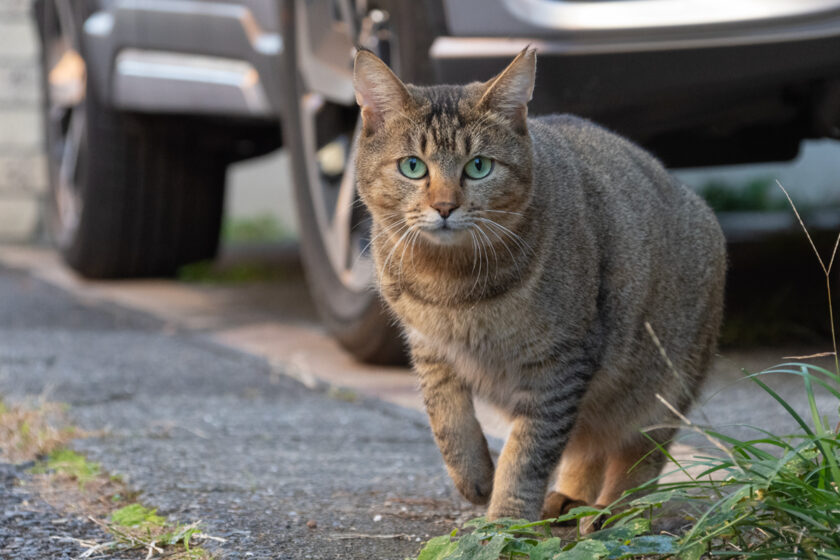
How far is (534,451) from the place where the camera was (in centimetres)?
218

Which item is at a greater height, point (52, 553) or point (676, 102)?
point (676, 102)

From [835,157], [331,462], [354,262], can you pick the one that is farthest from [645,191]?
[835,157]

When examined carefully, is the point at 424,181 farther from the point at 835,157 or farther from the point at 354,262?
the point at 835,157

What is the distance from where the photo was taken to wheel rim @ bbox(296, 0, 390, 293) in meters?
3.57

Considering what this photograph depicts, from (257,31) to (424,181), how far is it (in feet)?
7.02

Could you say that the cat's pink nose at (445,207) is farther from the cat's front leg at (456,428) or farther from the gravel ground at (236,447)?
the gravel ground at (236,447)

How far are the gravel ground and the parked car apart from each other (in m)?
0.46

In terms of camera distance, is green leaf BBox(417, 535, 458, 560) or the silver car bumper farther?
the silver car bumper

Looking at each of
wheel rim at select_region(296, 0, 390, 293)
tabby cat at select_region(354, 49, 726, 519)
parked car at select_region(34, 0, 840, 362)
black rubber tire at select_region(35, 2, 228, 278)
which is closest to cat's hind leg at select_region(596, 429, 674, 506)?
tabby cat at select_region(354, 49, 726, 519)

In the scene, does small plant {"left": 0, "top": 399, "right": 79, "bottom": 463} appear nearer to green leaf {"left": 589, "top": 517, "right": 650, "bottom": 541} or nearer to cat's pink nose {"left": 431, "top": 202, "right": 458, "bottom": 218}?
cat's pink nose {"left": 431, "top": 202, "right": 458, "bottom": 218}

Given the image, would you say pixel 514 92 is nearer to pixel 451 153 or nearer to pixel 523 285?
pixel 451 153

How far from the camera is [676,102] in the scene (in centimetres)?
307

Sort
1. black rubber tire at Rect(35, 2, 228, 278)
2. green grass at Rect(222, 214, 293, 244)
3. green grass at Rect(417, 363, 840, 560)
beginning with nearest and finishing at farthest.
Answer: green grass at Rect(417, 363, 840, 560) → black rubber tire at Rect(35, 2, 228, 278) → green grass at Rect(222, 214, 293, 244)

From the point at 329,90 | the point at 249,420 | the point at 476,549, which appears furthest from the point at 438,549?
the point at 329,90
